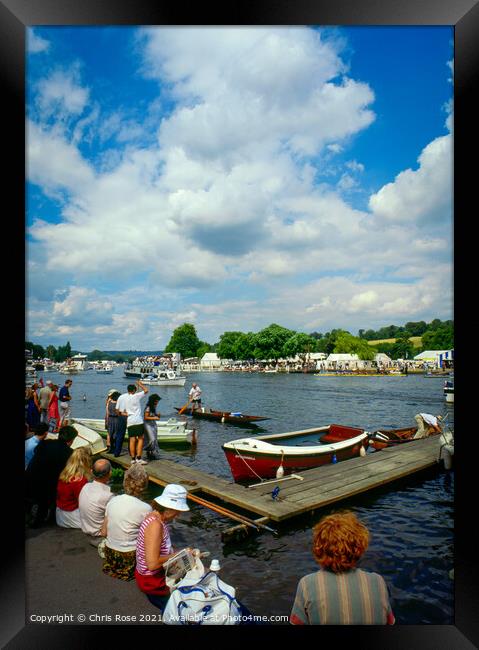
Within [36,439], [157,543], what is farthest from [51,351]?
[157,543]

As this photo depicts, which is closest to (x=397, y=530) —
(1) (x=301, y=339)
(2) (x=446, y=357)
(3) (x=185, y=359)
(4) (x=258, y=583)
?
(4) (x=258, y=583)

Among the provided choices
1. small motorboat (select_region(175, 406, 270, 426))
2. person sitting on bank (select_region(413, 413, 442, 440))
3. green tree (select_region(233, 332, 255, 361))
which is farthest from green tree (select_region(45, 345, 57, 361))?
small motorboat (select_region(175, 406, 270, 426))

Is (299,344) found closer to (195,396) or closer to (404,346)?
(404,346)

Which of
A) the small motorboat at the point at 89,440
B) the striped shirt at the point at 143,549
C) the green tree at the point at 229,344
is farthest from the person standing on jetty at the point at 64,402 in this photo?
the striped shirt at the point at 143,549

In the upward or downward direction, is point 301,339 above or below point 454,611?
above

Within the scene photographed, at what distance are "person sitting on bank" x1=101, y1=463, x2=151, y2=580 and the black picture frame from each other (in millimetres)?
515

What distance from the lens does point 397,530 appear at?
17.3 ft

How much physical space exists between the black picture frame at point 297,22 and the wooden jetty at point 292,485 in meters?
1.78

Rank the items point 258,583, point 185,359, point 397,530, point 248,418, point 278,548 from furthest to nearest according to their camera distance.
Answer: point 248,418 < point 185,359 < point 397,530 < point 278,548 < point 258,583

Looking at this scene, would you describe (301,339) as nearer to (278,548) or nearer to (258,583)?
(278,548)

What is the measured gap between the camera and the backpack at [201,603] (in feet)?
8.91
